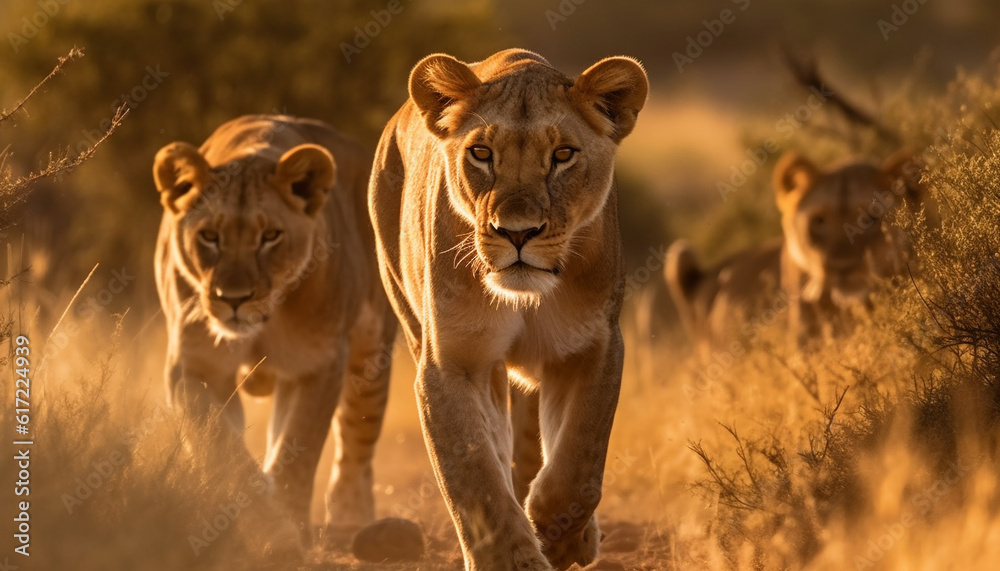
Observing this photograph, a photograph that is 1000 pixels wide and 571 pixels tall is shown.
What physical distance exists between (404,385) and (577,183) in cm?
641

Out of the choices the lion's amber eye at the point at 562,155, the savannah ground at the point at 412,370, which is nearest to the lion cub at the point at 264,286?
the savannah ground at the point at 412,370

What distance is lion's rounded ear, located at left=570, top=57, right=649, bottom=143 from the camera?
4.75 metres

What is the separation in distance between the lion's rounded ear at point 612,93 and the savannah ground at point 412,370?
1.02m

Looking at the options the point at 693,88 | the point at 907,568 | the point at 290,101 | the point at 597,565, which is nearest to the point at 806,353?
the point at 597,565

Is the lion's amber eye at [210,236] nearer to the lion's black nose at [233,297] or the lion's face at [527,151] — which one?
the lion's black nose at [233,297]

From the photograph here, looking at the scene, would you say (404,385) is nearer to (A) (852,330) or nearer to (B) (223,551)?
(A) (852,330)

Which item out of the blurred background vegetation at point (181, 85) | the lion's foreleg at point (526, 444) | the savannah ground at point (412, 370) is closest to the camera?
the savannah ground at point (412, 370)

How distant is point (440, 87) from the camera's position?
4898 millimetres

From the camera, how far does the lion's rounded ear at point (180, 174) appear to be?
654 centimetres

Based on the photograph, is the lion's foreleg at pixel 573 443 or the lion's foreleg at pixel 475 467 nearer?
the lion's foreleg at pixel 475 467

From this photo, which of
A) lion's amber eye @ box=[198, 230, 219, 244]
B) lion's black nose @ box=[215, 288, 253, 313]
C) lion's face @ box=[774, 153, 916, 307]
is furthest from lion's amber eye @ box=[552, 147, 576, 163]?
lion's face @ box=[774, 153, 916, 307]

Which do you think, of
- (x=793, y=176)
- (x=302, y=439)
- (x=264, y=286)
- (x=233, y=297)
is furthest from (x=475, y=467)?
(x=793, y=176)

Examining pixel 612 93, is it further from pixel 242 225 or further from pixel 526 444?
pixel 242 225

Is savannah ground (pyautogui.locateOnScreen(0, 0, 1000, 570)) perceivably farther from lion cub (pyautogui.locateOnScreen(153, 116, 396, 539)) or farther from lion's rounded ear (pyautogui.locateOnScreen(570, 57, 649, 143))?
lion's rounded ear (pyautogui.locateOnScreen(570, 57, 649, 143))
